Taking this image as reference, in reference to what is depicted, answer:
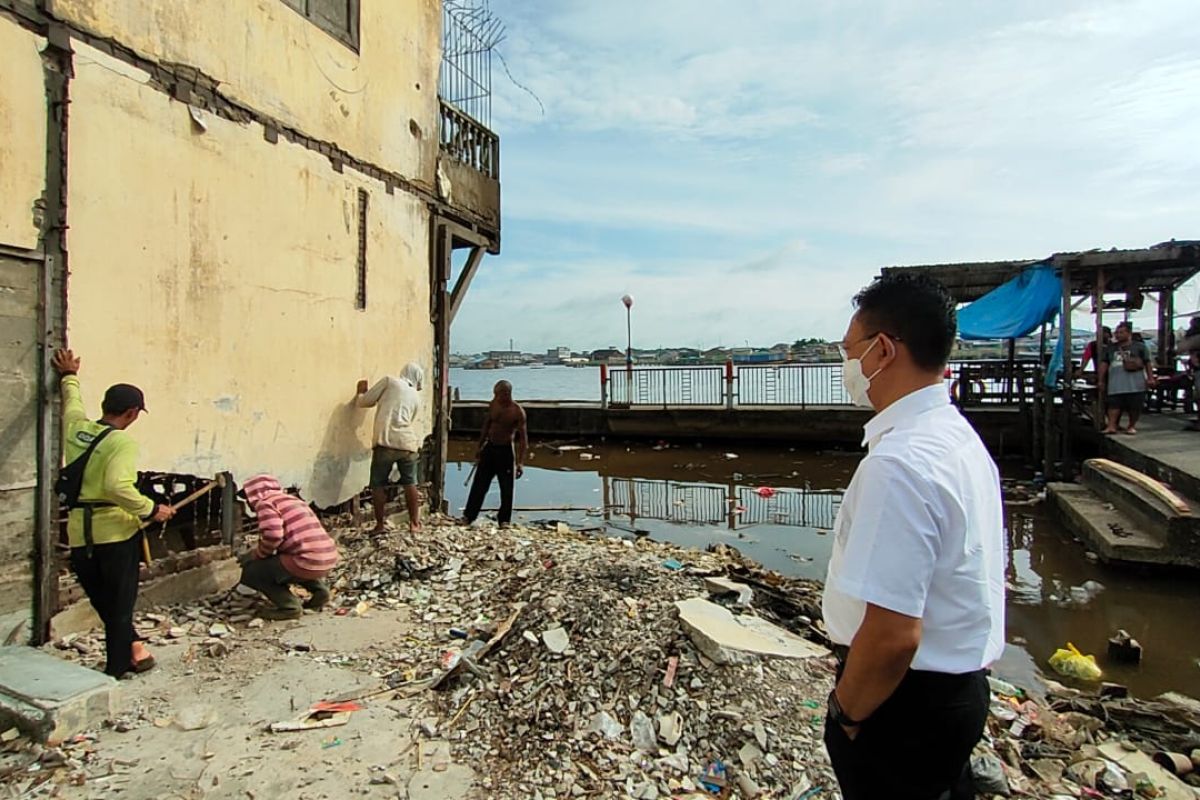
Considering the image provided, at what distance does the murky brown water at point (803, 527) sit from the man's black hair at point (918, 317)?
186 inches

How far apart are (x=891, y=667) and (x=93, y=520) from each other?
13.7ft

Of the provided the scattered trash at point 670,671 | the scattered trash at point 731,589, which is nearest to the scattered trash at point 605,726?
the scattered trash at point 670,671

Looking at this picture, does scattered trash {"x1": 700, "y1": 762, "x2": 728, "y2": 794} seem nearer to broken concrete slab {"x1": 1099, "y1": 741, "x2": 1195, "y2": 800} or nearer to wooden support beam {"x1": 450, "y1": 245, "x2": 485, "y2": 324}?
broken concrete slab {"x1": 1099, "y1": 741, "x2": 1195, "y2": 800}

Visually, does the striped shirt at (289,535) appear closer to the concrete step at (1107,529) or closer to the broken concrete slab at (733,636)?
the broken concrete slab at (733,636)

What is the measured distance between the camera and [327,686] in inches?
161

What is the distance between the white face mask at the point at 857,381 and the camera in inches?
78.7

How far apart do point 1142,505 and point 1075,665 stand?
3.95m


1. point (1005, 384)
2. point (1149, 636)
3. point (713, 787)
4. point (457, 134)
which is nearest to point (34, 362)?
point (713, 787)

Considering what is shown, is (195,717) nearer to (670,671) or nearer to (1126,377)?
(670,671)

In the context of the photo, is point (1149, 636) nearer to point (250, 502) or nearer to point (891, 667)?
point (891, 667)

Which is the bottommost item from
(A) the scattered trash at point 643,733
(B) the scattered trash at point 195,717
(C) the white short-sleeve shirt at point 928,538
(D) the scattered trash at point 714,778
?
(D) the scattered trash at point 714,778

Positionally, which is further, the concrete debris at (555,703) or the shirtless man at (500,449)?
the shirtless man at (500,449)

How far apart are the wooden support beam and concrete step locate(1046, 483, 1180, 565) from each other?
7897 mm

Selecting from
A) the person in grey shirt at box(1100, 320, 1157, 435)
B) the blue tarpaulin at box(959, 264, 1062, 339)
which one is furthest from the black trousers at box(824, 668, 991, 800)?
the blue tarpaulin at box(959, 264, 1062, 339)
